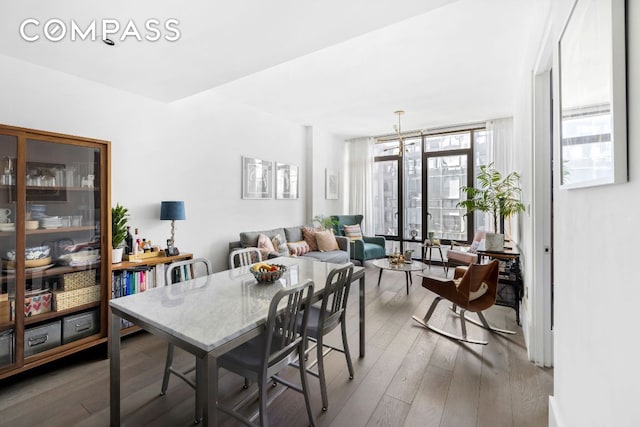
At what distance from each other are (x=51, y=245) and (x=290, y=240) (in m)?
3.15

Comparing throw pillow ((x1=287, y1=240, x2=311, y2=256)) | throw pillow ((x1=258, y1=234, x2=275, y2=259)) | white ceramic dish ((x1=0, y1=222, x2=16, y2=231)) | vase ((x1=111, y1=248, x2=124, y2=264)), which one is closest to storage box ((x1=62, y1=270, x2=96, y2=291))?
vase ((x1=111, y1=248, x2=124, y2=264))

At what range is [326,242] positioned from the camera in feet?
16.6

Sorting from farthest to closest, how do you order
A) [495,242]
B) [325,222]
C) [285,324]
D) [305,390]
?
[325,222], [495,242], [305,390], [285,324]

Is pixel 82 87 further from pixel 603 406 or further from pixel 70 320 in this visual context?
pixel 603 406

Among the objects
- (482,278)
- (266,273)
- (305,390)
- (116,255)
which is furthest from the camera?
(116,255)

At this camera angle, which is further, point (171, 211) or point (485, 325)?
point (171, 211)

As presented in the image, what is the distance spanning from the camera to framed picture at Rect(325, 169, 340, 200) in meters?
6.20

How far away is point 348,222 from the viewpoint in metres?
6.19

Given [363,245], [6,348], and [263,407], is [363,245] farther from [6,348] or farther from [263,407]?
[6,348]

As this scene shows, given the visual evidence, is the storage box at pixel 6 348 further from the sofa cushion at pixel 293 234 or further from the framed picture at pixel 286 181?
the framed picture at pixel 286 181

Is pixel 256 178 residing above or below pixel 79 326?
above

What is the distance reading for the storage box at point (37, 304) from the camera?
218 centimetres

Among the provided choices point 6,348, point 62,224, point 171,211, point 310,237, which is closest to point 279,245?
point 310,237

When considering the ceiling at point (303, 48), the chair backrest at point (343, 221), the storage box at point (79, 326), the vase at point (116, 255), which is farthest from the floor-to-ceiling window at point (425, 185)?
the storage box at point (79, 326)
